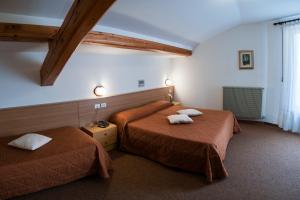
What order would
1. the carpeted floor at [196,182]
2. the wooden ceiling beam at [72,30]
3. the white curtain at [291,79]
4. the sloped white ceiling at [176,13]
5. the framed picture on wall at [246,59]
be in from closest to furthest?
1. the wooden ceiling beam at [72,30]
2. the sloped white ceiling at [176,13]
3. the carpeted floor at [196,182]
4. the white curtain at [291,79]
5. the framed picture on wall at [246,59]

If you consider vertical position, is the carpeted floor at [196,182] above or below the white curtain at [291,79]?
below

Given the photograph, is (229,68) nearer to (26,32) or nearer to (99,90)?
(99,90)

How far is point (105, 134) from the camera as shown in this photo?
3.33 meters

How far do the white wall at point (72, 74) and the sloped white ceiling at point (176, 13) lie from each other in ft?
2.11

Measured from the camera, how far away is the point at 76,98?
3.33 m

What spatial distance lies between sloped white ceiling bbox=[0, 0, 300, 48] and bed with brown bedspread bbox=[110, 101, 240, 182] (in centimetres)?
147

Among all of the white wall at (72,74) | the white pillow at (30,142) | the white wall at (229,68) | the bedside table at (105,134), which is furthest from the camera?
the white wall at (229,68)

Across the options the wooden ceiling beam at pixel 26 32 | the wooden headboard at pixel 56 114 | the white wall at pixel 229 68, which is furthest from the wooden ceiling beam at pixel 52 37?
the white wall at pixel 229 68

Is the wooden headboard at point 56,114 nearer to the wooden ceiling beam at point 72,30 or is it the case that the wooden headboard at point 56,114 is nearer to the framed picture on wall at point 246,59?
the wooden ceiling beam at point 72,30

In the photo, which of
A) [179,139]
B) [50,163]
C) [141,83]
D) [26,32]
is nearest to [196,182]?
[179,139]

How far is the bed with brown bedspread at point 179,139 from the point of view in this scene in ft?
8.48

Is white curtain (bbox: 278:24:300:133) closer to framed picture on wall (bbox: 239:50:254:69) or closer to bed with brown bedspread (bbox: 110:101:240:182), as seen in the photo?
framed picture on wall (bbox: 239:50:254:69)

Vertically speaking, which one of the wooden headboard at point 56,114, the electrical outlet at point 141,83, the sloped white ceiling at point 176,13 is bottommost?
the wooden headboard at point 56,114

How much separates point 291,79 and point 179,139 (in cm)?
283
